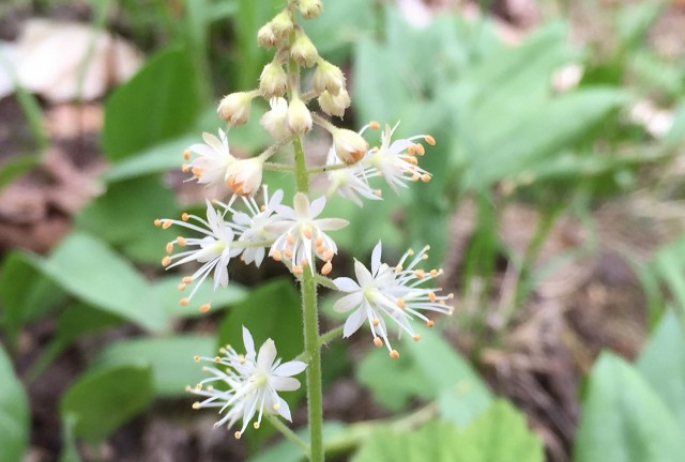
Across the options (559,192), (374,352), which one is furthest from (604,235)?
(374,352)

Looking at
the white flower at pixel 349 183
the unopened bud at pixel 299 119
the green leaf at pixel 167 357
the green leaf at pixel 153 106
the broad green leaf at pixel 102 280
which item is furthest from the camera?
the green leaf at pixel 153 106

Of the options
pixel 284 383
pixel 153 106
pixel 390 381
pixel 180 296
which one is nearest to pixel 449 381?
pixel 390 381

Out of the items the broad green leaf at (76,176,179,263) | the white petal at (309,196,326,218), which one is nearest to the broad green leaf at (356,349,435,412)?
the broad green leaf at (76,176,179,263)

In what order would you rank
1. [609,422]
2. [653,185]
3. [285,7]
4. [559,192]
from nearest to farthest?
[285,7] < [609,422] < [559,192] < [653,185]

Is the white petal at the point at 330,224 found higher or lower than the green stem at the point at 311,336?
higher

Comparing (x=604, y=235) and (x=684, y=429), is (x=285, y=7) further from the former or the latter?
(x=604, y=235)

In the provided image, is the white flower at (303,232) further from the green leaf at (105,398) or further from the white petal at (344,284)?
the green leaf at (105,398)

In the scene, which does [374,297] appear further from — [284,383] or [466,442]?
[466,442]

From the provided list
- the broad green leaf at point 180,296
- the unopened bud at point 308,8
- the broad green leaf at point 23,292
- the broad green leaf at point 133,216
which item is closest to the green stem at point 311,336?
the unopened bud at point 308,8
